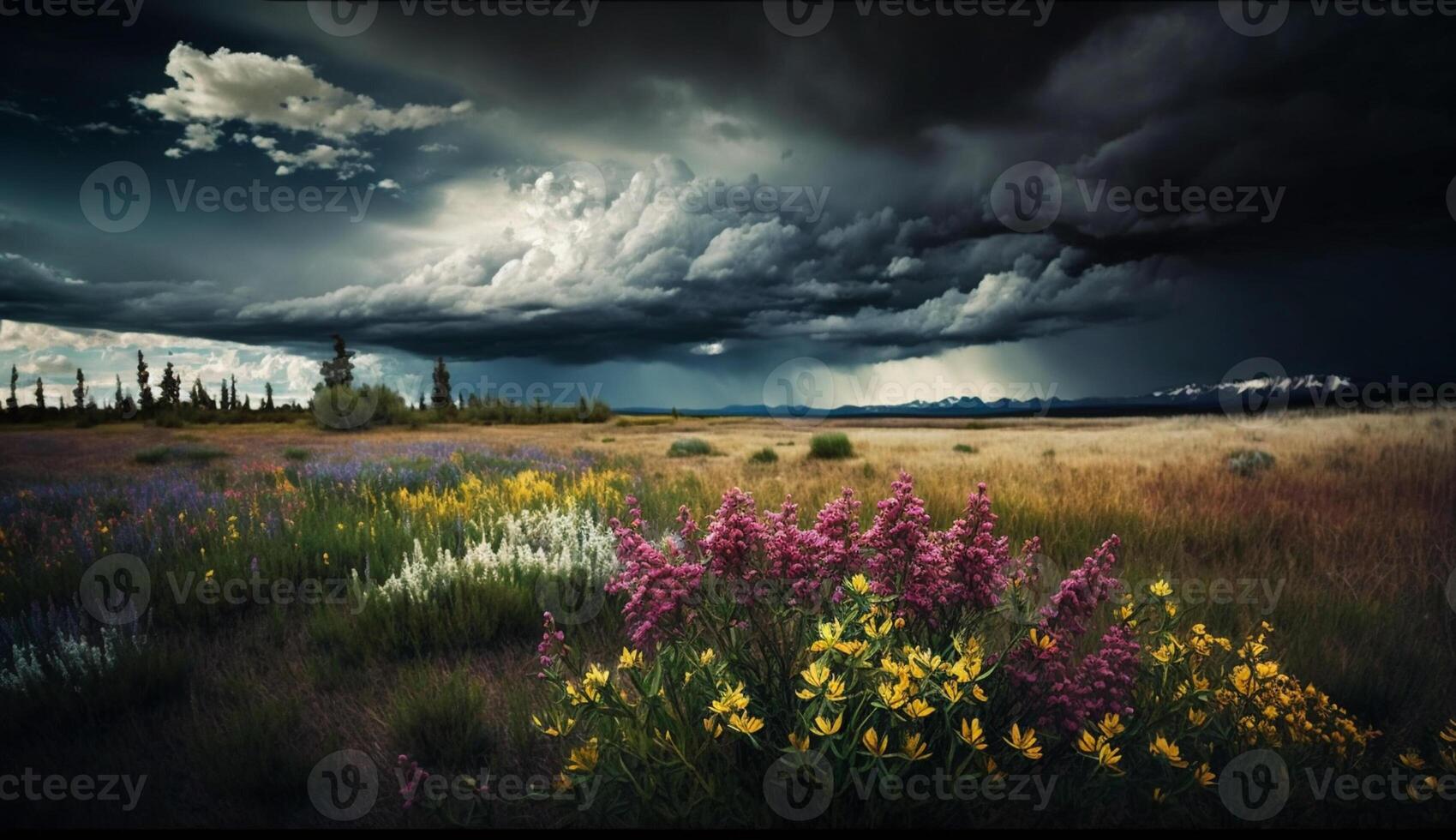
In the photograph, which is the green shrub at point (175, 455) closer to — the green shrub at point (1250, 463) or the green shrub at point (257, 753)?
the green shrub at point (257, 753)

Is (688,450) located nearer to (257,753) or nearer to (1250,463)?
(1250,463)

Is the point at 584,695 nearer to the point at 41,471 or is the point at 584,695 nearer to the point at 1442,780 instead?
the point at 1442,780

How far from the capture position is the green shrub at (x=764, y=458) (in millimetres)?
14633

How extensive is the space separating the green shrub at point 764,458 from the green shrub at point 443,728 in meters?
11.6

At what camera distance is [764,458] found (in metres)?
15.4

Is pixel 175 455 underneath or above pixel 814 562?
underneath

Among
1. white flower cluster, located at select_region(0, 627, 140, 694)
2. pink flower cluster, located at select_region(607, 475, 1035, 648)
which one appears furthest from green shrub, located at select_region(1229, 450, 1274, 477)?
white flower cluster, located at select_region(0, 627, 140, 694)

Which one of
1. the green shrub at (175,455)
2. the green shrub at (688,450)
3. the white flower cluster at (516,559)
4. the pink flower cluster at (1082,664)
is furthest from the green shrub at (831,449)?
the green shrub at (175,455)

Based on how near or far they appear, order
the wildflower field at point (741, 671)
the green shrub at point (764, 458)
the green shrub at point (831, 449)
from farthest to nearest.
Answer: the green shrub at point (831, 449) → the green shrub at point (764, 458) → the wildflower field at point (741, 671)

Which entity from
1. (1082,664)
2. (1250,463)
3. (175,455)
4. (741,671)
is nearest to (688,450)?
(175,455)

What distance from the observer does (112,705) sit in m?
3.16

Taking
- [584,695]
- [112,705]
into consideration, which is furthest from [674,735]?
[112,705]

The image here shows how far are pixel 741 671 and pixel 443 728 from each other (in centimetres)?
142

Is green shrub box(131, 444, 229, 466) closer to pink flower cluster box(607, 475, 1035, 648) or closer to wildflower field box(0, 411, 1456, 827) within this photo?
wildflower field box(0, 411, 1456, 827)
